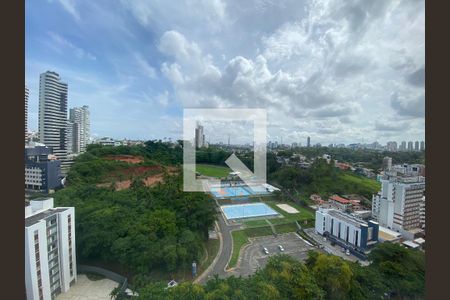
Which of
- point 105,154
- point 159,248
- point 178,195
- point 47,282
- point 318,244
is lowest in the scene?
point 318,244

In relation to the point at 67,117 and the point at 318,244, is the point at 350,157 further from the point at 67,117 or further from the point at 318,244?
the point at 67,117

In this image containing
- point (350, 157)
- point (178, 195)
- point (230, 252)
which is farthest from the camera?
point (350, 157)

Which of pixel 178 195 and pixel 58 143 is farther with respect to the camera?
pixel 58 143

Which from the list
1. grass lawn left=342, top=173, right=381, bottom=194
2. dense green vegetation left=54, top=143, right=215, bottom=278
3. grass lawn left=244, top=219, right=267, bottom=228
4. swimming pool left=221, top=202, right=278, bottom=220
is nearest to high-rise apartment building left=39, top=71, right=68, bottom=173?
dense green vegetation left=54, top=143, right=215, bottom=278

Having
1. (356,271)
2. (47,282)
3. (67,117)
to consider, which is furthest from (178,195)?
(67,117)

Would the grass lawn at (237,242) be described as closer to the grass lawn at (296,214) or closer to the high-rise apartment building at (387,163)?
the grass lawn at (296,214)

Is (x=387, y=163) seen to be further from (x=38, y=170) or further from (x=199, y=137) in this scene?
(x=38, y=170)

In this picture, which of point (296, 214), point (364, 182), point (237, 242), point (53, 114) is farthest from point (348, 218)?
point (53, 114)
